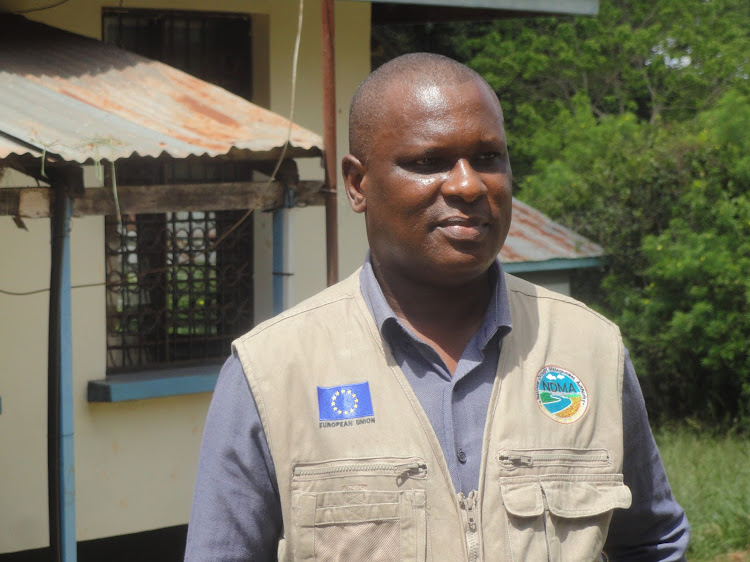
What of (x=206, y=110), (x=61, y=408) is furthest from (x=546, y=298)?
(x=206, y=110)

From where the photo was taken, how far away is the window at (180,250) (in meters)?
6.55

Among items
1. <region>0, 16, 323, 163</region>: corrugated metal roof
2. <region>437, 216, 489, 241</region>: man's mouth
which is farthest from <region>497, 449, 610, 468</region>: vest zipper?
<region>0, 16, 323, 163</region>: corrugated metal roof

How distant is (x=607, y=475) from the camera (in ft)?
5.87

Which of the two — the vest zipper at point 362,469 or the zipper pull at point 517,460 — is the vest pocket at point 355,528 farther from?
the zipper pull at point 517,460

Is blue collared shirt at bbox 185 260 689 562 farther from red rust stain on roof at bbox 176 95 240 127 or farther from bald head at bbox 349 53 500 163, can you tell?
red rust stain on roof at bbox 176 95 240 127

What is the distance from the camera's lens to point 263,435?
171 centimetres

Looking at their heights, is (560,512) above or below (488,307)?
below

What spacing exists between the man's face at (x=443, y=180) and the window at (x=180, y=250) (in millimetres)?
4655

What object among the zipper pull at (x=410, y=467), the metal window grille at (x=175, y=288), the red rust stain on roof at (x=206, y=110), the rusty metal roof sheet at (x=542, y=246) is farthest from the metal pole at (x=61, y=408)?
the rusty metal roof sheet at (x=542, y=246)

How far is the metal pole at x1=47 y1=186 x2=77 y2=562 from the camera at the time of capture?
4.77 meters

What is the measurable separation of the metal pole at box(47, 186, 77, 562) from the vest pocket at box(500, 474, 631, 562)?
3419mm

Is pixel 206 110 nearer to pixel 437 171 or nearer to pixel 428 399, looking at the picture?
pixel 437 171

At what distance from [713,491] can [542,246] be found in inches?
125

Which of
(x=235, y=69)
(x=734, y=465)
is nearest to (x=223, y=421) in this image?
(x=235, y=69)
